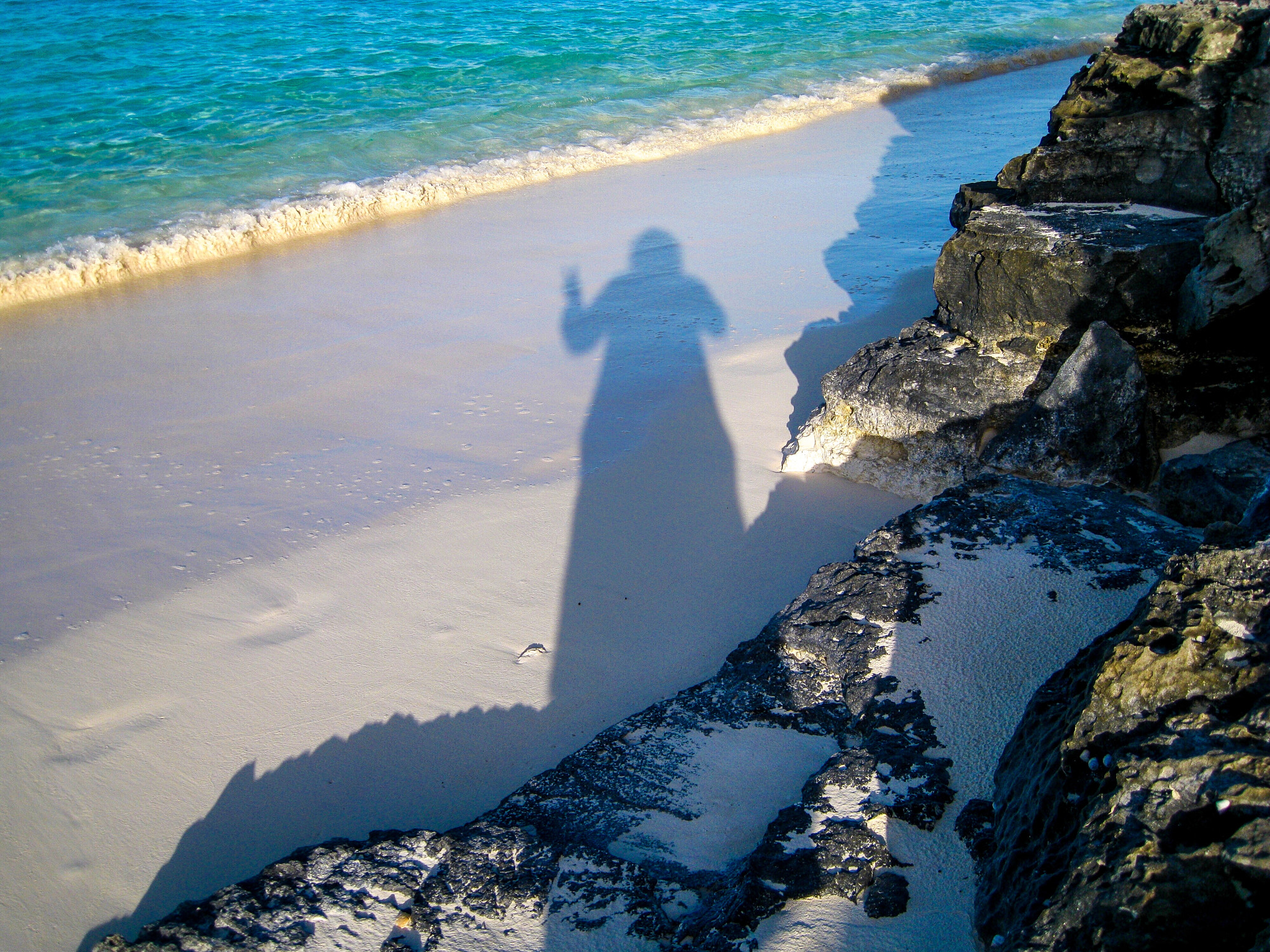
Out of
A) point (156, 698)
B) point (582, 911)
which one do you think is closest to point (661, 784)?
point (582, 911)

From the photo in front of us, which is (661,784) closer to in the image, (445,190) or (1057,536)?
(1057,536)

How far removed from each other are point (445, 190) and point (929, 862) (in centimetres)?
Result: 829

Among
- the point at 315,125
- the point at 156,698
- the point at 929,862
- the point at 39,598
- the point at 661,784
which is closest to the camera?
the point at 929,862

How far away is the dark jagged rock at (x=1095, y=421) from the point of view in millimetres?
3471

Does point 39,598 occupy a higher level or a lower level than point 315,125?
lower

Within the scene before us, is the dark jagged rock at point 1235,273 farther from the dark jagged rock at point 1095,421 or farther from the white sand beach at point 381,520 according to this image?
the white sand beach at point 381,520

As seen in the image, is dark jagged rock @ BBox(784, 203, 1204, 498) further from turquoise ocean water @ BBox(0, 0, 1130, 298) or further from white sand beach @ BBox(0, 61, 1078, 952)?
turquoise ocean water @ BBox(0, 0, 1130, 298)

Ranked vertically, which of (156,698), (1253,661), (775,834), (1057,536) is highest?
(1253,661)

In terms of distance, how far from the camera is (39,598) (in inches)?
145

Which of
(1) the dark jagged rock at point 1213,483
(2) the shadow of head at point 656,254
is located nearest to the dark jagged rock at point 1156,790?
(1) the dark jagged rock at point 1213,483

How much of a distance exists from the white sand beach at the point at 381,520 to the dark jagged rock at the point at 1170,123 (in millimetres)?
1395

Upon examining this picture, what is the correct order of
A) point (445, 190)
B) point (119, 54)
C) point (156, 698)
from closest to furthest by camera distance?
1. point (156, 698)
2. point (445, 190)
3. point (119, 54)

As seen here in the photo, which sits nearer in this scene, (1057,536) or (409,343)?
(1057,536)

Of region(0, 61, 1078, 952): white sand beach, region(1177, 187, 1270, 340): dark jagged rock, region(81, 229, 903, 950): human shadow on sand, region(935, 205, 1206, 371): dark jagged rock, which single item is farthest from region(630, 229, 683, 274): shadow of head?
region(1177, 187, 1270, 340): dark jagged rock
